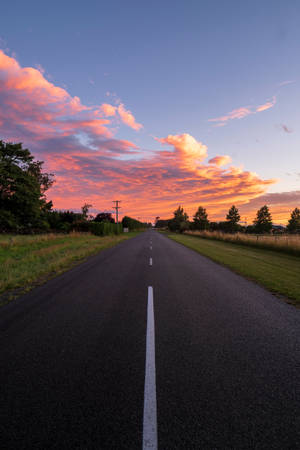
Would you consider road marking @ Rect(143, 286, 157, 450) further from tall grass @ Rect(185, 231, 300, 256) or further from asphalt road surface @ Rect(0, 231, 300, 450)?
tall grass @ Rect(185, 231, 300, 256)

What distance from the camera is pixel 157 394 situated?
2359mm

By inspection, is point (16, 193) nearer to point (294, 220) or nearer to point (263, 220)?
point (263, 220)

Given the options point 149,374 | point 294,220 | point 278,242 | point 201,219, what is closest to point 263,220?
point 294,220

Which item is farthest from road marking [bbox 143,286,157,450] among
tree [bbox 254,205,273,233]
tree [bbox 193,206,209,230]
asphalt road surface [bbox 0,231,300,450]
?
tree [bbox 254,205,273,233]

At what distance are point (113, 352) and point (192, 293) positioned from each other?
11.4 feet

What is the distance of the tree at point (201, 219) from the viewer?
223 ft

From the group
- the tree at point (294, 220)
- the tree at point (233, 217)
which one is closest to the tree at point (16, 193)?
the tree at point (233, 217)

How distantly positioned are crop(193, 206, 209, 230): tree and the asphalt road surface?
Result: 64.2m

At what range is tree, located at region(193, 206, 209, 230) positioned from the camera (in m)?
68.0

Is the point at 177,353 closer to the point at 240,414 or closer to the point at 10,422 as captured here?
the point at 240,414

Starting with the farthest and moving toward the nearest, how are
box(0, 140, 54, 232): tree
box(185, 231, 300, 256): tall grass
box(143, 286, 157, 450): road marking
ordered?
box(0, 140, 54, 232): tree → box(185, 231, 300, 256): tall grass → box(143, 286, 157, 450): road marking

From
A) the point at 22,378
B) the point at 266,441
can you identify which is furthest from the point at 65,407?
Answer: the point at 266,441

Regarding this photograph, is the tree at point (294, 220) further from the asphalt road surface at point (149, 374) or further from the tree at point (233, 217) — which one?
the asphalt road surface at point (149, 374)

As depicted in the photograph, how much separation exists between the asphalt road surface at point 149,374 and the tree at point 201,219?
2528 inches
